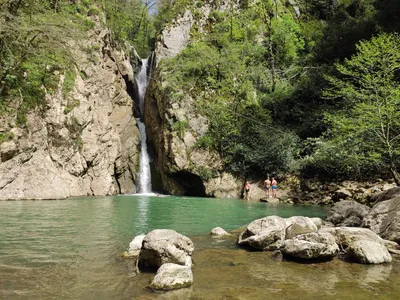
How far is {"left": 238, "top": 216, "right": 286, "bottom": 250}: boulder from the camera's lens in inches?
260

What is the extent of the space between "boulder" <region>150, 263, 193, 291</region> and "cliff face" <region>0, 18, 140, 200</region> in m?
14.2

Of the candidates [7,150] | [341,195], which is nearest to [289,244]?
[341,195]

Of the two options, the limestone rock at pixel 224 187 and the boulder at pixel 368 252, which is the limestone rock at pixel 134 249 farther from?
the limestone rock at pixel 224 187

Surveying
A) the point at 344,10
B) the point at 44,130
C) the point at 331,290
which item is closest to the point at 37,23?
the point at 44,130

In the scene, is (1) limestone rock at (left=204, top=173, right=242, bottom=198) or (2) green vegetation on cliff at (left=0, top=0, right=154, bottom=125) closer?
(2) green vegetation on cliff at (left=0, top=0, right=154, bottom=125)

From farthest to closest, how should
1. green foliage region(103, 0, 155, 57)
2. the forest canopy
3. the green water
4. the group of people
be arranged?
green foliage region(103, 0, 155, 57)
the group of people
the forest canopy
the green water

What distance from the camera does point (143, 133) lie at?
95.1 feet

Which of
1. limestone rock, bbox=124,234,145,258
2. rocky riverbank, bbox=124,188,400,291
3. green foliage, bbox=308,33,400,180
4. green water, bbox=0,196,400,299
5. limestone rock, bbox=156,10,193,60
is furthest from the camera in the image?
limestone rock, bbox=156,10,193,60

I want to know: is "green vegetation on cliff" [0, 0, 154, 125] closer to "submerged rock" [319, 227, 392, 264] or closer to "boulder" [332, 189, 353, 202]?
"boulder" [332, 189, 353, 202]

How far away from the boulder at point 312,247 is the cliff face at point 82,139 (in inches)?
582

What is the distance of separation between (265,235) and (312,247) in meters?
1.20

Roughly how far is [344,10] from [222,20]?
11.4 metres

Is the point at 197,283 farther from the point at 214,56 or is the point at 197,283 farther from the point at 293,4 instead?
the point at 293,4

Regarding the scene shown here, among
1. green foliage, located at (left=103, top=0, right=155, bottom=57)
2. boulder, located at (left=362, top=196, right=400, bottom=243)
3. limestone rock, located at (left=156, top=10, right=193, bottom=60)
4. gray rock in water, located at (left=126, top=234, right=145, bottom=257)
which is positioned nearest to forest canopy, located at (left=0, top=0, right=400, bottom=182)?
green foliage, located at (left=103, top=0, right=155, bottom=57)
